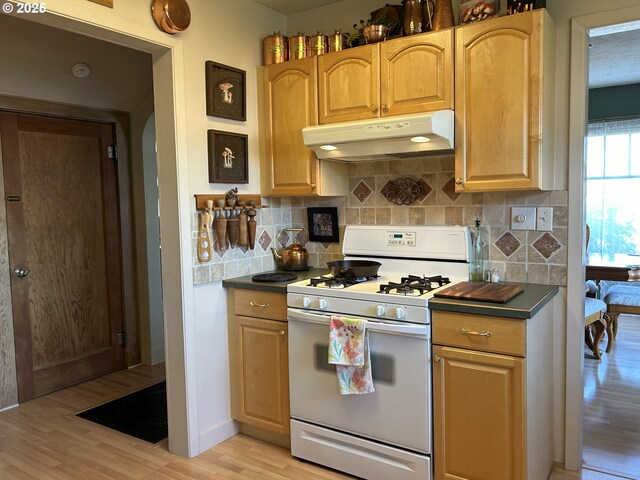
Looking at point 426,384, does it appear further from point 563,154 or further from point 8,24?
point 8,24

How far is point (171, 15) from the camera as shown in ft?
8.07

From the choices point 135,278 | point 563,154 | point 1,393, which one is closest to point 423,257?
point 563,154

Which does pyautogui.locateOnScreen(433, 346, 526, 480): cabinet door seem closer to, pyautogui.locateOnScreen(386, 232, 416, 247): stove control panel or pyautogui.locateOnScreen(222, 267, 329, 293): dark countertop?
pyautogui.locateOnScreen(386, 232, 416, 247): stove control panel

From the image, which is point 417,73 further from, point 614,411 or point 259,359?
point 614,411

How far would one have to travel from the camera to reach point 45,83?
3.41 metres

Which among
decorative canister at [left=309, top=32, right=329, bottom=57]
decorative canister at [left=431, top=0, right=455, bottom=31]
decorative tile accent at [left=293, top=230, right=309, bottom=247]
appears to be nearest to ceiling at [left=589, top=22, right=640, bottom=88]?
decorative canister at [left=431, top=0, right=455, bottom=31]

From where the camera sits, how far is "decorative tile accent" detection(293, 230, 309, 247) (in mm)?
3332

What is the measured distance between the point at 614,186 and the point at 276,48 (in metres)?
4.74

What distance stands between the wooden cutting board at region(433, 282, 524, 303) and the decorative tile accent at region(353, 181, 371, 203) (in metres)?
0.85

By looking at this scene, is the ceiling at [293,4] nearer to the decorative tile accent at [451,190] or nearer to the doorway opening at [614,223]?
the decorative tile accent at [451,190]

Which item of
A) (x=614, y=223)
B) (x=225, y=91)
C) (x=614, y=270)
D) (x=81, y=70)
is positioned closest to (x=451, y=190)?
(x=225, y=91)

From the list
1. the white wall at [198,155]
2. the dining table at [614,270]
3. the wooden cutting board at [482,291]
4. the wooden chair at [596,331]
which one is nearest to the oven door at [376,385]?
the wooden cutting board at [482,291]

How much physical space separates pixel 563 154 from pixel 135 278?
3.26 metres

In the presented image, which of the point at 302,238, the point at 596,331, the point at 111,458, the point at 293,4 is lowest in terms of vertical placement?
the point at 111,458
